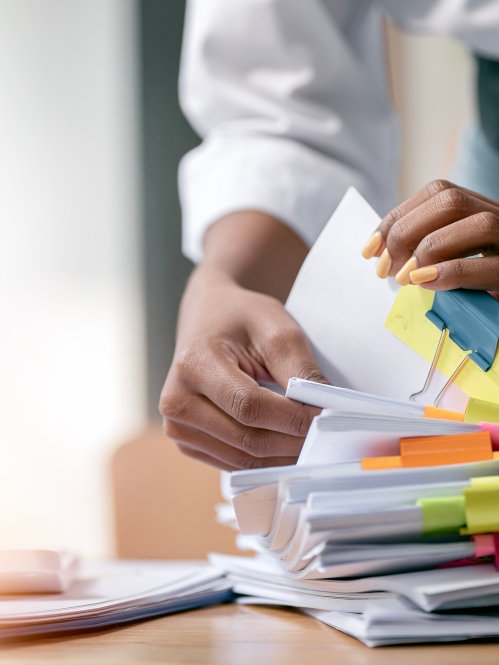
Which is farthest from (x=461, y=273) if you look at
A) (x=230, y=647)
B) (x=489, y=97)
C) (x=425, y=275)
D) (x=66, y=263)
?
(x=66, y=263)

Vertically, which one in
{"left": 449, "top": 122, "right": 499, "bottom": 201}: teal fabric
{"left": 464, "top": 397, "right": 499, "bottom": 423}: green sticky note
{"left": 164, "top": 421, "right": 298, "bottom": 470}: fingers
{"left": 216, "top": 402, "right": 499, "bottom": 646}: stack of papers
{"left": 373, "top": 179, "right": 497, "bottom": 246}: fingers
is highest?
{"left": 449, "top": 122, "right": 499, "bottom": 201}: teal fabric

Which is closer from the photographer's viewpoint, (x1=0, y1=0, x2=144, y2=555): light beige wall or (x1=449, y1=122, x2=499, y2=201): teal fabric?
(x1=449, y1=122, x2=499, y2=201): teal fabric

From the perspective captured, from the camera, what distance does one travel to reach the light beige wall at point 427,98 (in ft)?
5.75

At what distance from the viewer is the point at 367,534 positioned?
298mm

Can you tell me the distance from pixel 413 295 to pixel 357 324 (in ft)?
0.14

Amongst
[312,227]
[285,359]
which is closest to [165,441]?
[312,227]

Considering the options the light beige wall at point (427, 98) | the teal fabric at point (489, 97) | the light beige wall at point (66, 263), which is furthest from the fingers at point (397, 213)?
the light beige wall at point (427, 98)

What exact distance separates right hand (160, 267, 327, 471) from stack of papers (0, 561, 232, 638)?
85 mm

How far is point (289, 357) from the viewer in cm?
42

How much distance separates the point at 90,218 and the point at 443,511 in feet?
5.48

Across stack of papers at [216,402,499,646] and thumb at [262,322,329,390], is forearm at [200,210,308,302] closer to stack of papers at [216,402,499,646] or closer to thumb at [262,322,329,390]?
thumb at [262,322,329,390]

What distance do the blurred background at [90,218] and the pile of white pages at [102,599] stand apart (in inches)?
48.0

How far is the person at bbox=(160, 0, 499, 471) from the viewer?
0.39 meters

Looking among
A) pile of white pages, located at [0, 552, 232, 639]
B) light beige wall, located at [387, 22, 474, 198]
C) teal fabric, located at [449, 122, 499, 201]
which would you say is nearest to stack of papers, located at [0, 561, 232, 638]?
pile of white pages, located at [0, 552, 232, 639]
